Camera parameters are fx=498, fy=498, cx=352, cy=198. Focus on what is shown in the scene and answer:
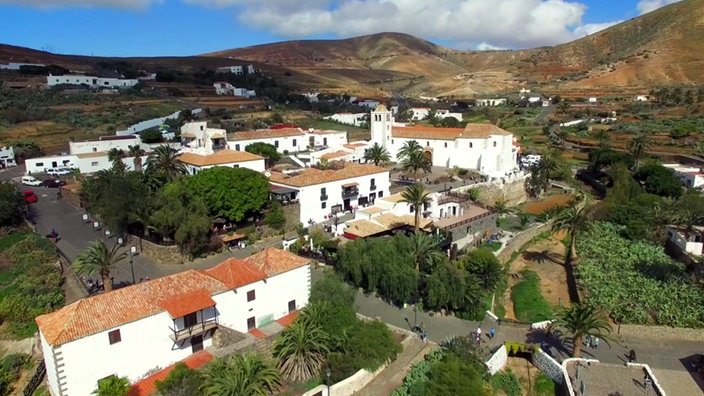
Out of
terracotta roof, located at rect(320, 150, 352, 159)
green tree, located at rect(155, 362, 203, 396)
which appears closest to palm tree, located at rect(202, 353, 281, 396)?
green tree, located at rect(155, 362, 203, 396)

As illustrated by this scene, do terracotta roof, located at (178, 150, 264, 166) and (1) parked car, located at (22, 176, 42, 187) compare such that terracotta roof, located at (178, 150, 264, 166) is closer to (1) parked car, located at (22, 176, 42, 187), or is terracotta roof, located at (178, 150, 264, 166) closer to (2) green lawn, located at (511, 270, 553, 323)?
(1) parked car, located at (22, 176, 42, 187)

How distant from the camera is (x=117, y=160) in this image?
42.9 meters

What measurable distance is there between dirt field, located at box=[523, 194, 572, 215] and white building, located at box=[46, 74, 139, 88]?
7903 centimetres

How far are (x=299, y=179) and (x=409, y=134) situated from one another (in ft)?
74.4

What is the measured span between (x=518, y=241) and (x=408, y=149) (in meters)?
18.7

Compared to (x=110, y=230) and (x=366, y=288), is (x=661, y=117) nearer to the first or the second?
(x=366, y=288)

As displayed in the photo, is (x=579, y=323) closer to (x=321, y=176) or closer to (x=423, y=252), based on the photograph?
(x=423, y=252)

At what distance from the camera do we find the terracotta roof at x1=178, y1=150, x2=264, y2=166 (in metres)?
42.0

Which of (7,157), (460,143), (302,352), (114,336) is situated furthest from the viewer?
(460,143)

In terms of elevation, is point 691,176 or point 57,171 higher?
point 57,171

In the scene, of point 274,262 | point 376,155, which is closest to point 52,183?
A: point 376,155

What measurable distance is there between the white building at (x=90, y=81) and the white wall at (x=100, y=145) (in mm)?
43579

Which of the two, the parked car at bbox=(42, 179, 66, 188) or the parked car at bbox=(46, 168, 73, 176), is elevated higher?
the parked car at bbox=(46, 168, 73, 176)

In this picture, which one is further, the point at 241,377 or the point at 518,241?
the point at 518,241
